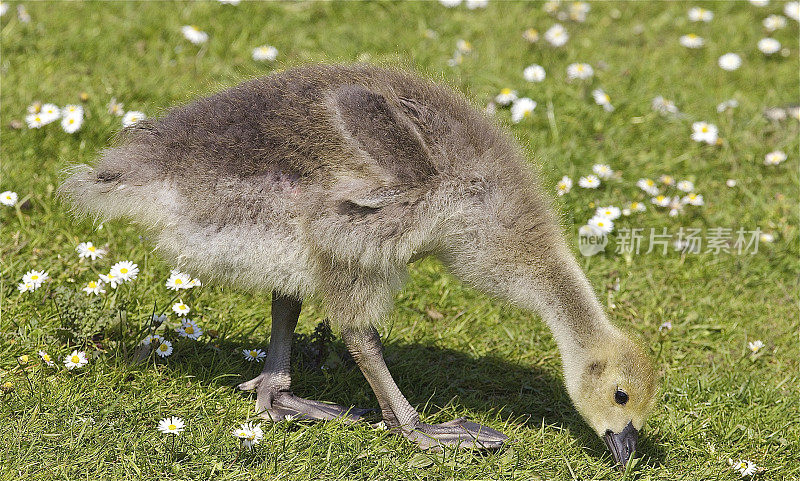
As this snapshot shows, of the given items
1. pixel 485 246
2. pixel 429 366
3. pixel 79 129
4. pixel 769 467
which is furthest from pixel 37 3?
pixel 769 467

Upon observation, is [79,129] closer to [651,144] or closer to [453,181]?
[453,181]

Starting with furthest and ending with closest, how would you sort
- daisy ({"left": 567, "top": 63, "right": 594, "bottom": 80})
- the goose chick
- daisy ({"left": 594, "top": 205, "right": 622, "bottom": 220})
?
daisy ({"left": 567, "top": 63, "right": 594, "bottom": 80}) < daisy ({"left": 594, "top": 205, "right": 622, "bottom": 220}) < the goose chick

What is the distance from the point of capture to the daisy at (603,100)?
536 centimetres

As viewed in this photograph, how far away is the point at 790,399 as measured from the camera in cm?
378

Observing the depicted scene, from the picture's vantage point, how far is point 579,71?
221 inches

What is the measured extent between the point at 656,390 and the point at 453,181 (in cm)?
107

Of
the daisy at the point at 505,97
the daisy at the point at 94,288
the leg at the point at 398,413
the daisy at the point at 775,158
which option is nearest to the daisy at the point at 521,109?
the daisy at the point at 505,97

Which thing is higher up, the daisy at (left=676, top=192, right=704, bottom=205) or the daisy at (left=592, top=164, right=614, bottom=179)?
the daisy at (left=592, top=164, right=614, bottom=179)

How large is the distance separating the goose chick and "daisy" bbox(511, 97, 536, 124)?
2.03m

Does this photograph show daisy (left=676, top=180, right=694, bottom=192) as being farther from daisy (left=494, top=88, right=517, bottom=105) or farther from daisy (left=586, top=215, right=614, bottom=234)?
daisy (left=494, top=88, right=517, bottom=105)

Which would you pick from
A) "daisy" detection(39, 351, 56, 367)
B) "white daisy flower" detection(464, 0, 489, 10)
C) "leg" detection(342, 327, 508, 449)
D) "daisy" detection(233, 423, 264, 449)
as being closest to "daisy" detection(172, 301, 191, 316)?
"daisy" detection(39, 351, 56, 367)

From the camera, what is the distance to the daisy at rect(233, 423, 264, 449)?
308 centimetres

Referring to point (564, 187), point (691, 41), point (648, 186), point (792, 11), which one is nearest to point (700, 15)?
point (691, 41)

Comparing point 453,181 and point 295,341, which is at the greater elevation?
point 453,181
